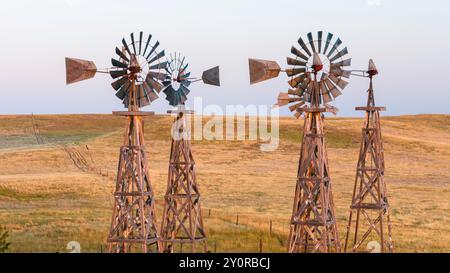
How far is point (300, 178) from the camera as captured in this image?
2517 centimetres

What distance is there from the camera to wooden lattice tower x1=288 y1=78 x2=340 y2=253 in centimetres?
2498

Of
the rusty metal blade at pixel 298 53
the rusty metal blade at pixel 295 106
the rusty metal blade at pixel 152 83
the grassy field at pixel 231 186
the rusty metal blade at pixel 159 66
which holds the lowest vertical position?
the grassy field at pixel 231 186

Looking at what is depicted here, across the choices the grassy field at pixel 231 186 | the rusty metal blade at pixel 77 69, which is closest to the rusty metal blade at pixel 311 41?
the rusty metal blade at pixel 77 69

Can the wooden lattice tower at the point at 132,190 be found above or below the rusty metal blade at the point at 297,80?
below

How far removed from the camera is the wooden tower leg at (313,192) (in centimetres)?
2498

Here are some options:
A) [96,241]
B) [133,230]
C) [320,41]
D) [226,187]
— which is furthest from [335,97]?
[226,187]

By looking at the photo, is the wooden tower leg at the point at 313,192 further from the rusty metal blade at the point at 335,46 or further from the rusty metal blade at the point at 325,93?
the rusty metal blade at the point at 335,46

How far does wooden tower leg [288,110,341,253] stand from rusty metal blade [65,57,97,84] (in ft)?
26.5

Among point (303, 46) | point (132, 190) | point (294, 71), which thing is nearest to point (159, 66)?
point (132, 190)

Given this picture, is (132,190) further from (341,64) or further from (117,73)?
(341,64)

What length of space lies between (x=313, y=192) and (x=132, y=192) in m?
6.46

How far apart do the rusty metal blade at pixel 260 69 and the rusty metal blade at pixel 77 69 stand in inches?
221
